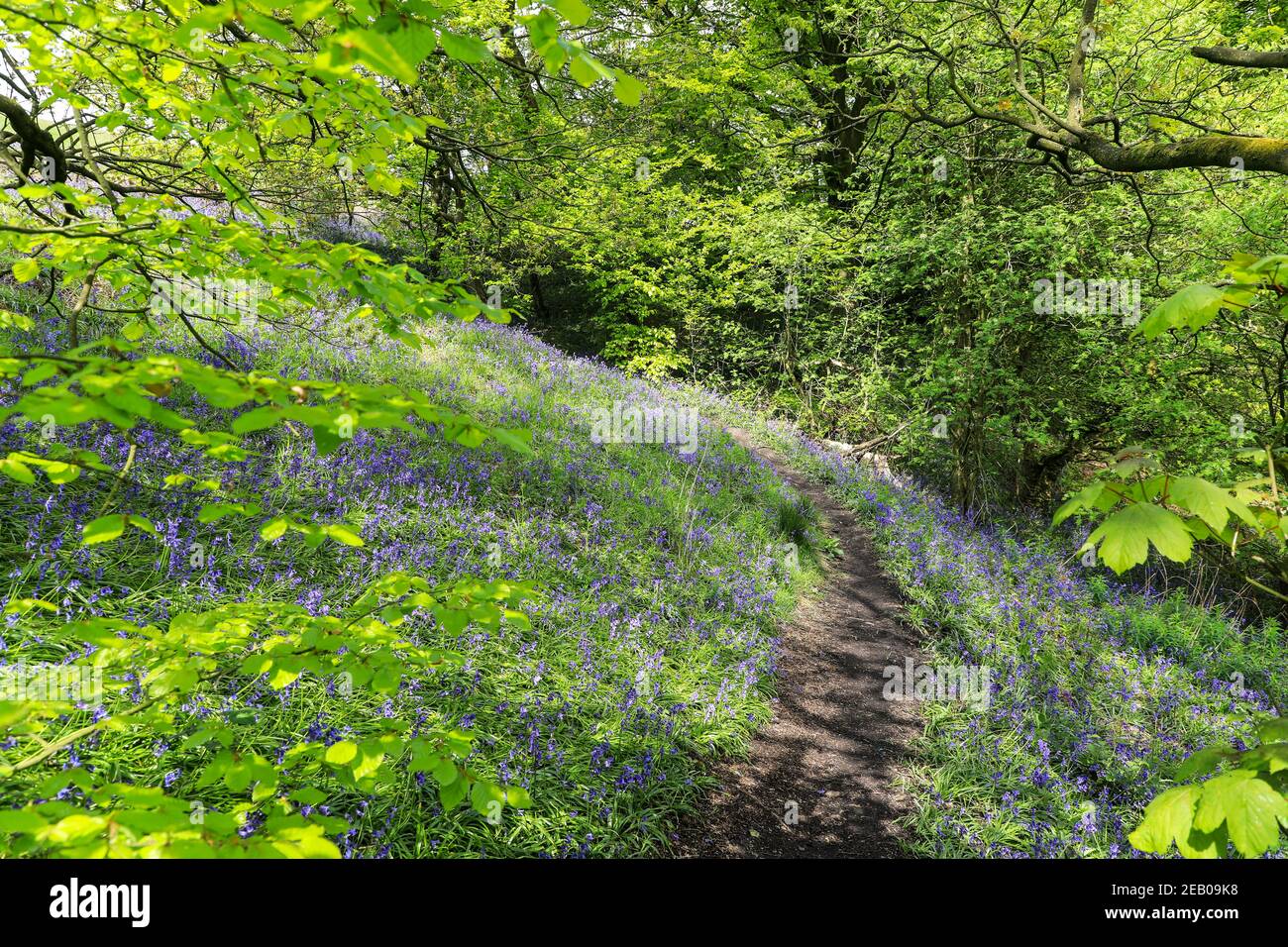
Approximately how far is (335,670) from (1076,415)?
12.1 meters

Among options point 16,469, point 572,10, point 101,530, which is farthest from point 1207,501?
point 16,469

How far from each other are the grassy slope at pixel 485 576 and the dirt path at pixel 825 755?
10.1 inches

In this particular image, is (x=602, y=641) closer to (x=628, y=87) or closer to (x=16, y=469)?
(x=16, y=469)

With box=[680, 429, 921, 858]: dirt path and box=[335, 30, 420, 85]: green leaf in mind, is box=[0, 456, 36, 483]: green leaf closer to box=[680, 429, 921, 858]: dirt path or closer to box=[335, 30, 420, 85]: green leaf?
box=[335, 30, 420, 85]: green leaf

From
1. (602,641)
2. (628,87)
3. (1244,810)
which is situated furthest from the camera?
(602,641)

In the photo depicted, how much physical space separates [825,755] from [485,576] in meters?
3.04

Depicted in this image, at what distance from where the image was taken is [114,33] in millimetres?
2711

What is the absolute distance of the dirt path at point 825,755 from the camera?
374 cm

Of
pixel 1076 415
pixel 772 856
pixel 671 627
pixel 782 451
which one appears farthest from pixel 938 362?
pixel 772 856

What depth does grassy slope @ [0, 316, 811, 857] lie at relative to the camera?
2965 mm

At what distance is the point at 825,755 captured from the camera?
467 centimetres

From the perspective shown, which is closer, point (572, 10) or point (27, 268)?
point (572, 10)

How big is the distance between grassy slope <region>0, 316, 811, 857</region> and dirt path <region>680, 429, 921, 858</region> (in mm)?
257
